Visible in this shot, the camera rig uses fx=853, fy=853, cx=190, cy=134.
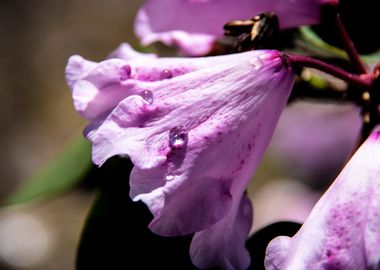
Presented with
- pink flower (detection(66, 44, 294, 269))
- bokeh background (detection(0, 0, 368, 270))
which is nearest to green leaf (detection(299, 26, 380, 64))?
pink flower (detection(66, 44, 294, 269))

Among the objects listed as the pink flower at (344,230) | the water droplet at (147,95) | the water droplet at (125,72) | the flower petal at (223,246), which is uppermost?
the water droplet at (125,72)

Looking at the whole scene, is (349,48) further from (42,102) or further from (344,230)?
(42,102)

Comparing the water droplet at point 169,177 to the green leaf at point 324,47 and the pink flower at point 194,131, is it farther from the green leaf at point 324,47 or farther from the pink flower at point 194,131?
the green leaf at point 324,47

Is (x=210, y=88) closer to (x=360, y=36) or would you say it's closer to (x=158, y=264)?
(x=158, y=264)

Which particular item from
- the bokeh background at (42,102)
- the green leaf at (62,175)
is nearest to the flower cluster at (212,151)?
the green leaf at (62,175)

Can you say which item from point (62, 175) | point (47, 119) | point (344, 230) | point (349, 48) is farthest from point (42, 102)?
point (344, 230)

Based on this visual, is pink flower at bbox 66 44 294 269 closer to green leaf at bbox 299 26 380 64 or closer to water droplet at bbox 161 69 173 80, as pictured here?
water droplet at bbox 161 69 173 80

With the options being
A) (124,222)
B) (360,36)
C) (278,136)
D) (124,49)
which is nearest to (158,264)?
(124,222)
